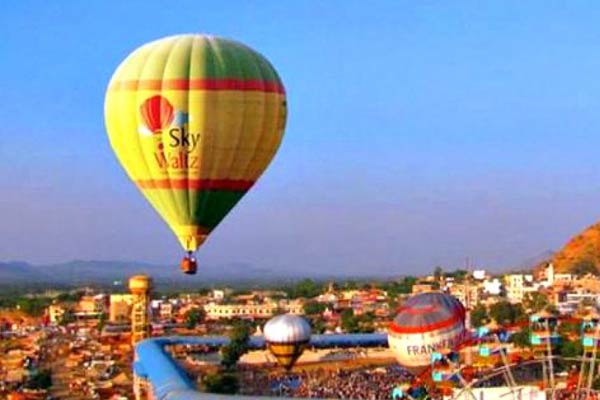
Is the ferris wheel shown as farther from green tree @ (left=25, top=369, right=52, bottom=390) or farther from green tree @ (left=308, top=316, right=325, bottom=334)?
green tree @ (left=308, top=316, right=325, bottom=334)

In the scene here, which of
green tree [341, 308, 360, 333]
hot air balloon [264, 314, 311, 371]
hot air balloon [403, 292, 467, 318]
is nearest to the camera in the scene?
hot air balloon [403, 292, 467, 318]

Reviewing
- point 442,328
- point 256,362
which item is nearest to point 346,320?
point 256,362

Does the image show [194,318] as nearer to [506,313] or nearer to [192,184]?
[506,313]

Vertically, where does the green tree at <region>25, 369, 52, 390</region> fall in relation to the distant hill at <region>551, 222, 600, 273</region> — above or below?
below

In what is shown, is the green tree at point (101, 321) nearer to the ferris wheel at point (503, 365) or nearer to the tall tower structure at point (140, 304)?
the tall tower structure at point (140, 304)

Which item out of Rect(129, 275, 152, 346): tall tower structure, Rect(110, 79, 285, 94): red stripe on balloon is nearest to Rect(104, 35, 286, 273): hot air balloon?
Rect(110, 79, 285, 94): red stripe on balloon

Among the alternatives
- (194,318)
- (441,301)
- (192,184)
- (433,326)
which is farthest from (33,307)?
(192,184)
